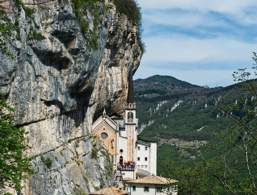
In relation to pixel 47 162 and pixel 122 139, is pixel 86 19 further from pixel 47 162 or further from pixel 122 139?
pixel 122 139

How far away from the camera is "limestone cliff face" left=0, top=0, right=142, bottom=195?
49062mm

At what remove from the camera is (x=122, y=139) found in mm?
91938

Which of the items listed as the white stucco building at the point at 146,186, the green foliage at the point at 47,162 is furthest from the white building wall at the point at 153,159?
the green foliage at the point at 47,162

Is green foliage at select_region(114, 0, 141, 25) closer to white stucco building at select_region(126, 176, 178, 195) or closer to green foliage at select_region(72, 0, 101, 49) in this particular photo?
green foliage at select_region(72, 0, 101, 49)

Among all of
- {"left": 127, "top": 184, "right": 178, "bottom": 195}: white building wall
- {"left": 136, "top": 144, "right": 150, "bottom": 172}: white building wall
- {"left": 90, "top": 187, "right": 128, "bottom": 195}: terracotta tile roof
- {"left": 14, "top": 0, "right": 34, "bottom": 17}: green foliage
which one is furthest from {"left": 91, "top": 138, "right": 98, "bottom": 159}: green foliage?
{"left": 14, "top": 0, "right": 34, "bottom": 17}: green foliage

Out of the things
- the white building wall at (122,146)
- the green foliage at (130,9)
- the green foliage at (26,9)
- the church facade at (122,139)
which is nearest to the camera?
the green foliage at (26,9)

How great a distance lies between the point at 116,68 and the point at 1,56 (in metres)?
39.9

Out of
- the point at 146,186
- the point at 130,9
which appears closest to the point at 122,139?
the point at 146,186

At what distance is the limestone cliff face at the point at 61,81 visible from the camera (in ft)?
161

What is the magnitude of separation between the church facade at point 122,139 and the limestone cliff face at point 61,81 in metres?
9.73

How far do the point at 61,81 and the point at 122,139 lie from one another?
3294 centimetres

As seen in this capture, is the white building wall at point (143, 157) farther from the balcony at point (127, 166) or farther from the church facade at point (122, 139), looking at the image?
the balcony at point (127, 166)

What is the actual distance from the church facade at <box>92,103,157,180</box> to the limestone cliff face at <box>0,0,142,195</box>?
9.73 metres

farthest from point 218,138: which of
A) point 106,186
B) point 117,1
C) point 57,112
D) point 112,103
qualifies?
point 112,103
